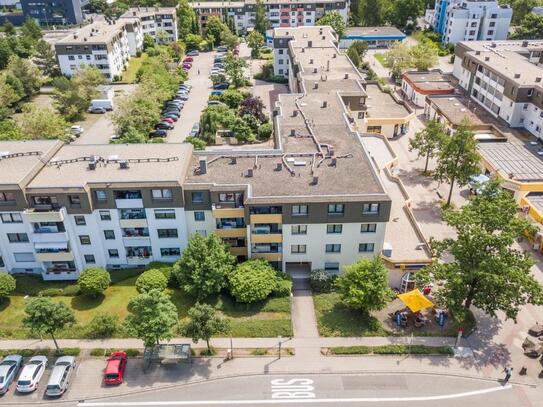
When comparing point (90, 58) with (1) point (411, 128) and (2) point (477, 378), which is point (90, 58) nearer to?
(1) point (411, 128)

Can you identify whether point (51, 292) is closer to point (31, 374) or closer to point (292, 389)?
point (31, 374)

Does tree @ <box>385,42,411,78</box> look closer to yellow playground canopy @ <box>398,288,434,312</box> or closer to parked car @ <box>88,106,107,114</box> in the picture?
parked car @ <box>88,106,107,114</box>

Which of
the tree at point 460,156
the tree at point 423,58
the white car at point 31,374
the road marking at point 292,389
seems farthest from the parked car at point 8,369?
the tree at point 423,58

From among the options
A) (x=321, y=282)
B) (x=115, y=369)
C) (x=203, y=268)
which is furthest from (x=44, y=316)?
(x=321, y=282)

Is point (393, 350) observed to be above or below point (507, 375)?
below

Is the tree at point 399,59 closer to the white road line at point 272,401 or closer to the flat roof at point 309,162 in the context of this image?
the flat roof at point 309,162

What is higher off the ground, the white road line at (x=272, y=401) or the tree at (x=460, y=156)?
the tree at (x=460, y=156)

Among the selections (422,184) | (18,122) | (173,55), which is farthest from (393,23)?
(18,122)
